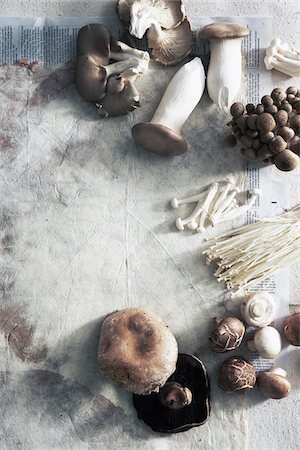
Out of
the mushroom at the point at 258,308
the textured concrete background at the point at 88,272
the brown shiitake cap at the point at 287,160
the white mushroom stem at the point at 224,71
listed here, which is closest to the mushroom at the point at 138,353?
the textured concrete background at the point at 88,272

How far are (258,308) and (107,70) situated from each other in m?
0.80

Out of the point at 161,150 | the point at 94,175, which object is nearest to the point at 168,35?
the point at 161,150

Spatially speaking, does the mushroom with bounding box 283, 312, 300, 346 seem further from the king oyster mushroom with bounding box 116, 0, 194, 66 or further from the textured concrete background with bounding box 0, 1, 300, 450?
the king oyster mushroom with bounding box 116, 0, 194, 66

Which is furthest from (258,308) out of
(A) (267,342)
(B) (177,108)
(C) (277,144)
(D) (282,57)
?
(D) (282,57)

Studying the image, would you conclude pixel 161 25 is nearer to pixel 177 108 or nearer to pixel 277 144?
pixel 177 108

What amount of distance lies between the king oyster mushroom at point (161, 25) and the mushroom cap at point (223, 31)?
6cm

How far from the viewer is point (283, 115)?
1.69 m

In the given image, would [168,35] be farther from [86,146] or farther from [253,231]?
[253,231]

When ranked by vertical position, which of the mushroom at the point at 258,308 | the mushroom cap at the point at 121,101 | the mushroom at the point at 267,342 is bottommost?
the mushroom at the point at 267,342

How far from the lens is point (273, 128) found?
5.57 ft

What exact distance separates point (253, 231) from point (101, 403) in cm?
67

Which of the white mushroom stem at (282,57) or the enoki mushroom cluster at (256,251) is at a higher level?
the white mushroom stem at (282,57)

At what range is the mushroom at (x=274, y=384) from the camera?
5.84 ft

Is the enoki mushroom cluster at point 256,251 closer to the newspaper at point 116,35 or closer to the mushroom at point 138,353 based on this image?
the newspaper at point 116,35
